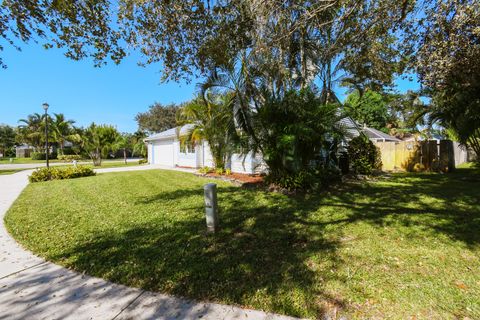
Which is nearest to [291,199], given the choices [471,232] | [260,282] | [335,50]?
[471,232]

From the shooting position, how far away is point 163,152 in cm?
2083

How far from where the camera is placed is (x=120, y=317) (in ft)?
7.97

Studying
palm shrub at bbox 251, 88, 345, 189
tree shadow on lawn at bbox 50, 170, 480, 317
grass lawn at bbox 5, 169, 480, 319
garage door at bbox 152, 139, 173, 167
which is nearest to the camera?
grass lawn at bbox 5, 169, 480, 319

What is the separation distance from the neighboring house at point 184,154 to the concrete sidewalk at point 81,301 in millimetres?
9182

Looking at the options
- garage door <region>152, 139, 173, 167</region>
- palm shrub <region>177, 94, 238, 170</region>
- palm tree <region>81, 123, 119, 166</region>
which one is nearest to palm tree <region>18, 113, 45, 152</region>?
palm tree <region>81, 123, 119, 166</region>

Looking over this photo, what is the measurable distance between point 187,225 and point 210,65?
4303mm

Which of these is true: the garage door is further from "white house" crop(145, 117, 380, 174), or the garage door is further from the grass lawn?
the grass lawn

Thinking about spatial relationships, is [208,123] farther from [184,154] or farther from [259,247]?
[259,247]

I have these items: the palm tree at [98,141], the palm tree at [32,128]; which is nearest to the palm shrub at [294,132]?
the palm tree at [98,141]

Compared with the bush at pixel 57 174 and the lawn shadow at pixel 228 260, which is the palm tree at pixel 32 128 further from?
the lawn shadow at pixel 228 260

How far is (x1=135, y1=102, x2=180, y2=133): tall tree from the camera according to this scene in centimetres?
4103

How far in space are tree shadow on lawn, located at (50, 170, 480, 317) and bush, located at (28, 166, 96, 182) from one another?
28.5 ft

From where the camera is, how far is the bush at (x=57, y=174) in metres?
11.9

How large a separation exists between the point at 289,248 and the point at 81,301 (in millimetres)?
2839
